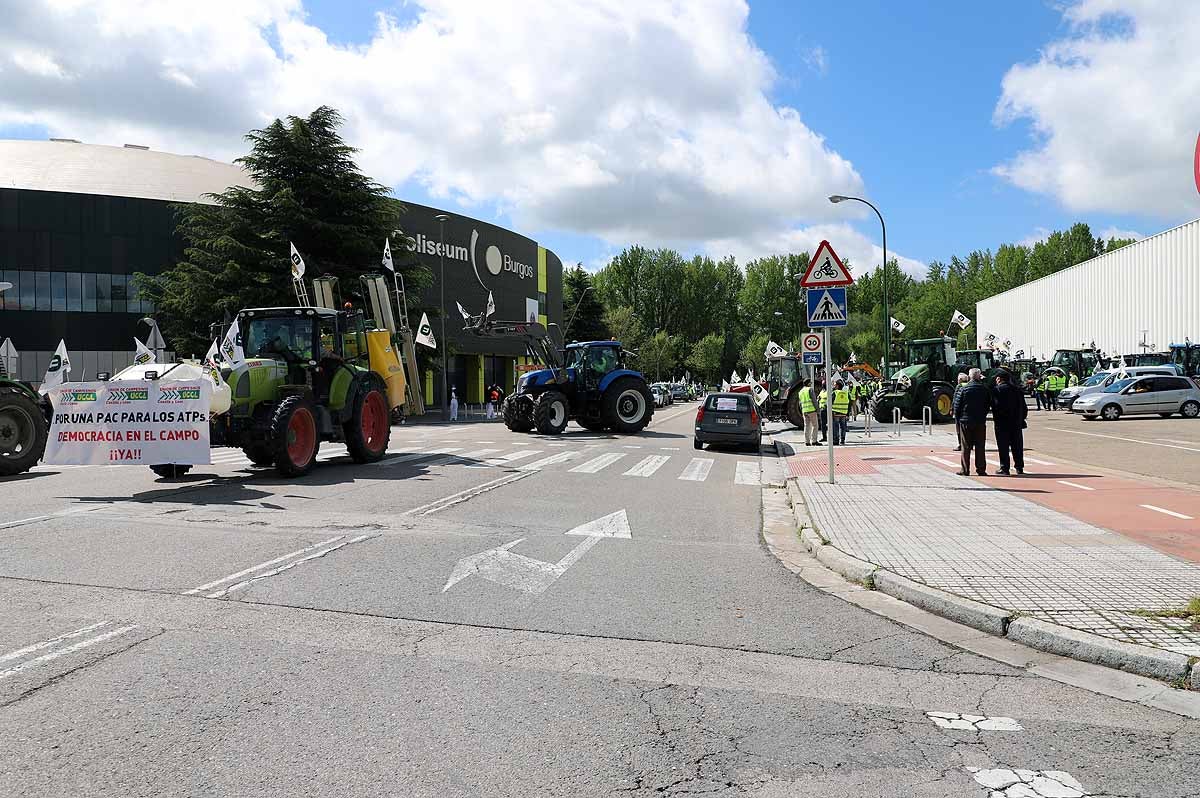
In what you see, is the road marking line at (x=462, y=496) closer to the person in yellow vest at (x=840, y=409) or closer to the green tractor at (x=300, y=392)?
the green tractor at (x=300, y=392)

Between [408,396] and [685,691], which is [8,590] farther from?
[408,396]

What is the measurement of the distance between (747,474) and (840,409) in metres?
5.76

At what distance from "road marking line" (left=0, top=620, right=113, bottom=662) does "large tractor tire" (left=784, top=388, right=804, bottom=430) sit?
25.8 meters

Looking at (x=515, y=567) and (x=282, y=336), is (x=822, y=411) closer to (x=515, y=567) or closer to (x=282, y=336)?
(x=282, y=336)

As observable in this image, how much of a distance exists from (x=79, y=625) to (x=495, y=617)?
2565 millimetres

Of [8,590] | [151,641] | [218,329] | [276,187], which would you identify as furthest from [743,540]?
[276,187]

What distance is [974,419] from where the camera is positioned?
1434 cm

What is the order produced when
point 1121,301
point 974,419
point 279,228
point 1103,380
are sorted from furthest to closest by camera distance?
point 1121,301 < point 279,228 < point 1103,380 < point 974,419

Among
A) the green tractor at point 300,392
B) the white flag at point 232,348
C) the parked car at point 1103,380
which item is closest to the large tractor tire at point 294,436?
the green tractor at point 300,392

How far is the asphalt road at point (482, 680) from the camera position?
3.53m

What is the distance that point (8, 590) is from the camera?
620cm

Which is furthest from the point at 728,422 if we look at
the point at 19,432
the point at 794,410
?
the point at 19,432

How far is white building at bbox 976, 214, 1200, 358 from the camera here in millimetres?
47125

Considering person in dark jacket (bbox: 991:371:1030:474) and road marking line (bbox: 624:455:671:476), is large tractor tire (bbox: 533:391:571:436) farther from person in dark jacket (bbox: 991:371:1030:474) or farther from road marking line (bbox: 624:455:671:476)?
person in dark jacket (bbox: 991:371:1030:474)
